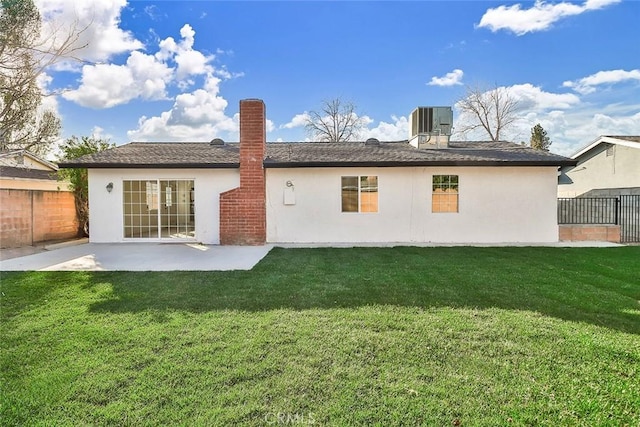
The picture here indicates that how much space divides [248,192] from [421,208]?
597 centimetres

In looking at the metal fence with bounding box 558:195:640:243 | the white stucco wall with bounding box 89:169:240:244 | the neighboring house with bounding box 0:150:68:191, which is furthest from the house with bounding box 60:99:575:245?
the neighboring house with bounding box 0:150:68:191

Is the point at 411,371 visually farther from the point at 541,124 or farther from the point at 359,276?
the point at 541,124

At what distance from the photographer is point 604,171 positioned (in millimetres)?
18328

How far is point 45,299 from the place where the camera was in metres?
5.23

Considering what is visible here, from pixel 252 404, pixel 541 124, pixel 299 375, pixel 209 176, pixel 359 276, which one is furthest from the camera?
pixel 541 124

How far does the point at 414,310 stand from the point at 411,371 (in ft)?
5.52

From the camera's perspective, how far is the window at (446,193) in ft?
37.6

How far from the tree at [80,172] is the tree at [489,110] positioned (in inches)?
1197

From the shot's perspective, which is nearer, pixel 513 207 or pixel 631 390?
pixel 631 390

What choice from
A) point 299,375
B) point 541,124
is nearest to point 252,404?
point 299,375

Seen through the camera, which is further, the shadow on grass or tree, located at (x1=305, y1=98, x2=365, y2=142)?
tree, located at (x1=305, y1=98, x2=365, y2=142)

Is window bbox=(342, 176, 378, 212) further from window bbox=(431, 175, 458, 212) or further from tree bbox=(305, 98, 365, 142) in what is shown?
tree bbox=(305, 98, 365, 142)

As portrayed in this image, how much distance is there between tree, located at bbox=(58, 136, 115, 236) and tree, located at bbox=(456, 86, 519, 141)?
30.4 m

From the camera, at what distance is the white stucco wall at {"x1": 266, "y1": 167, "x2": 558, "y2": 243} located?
11320 mm
